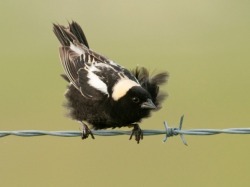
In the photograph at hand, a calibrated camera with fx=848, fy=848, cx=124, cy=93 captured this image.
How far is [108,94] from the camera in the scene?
741 cm

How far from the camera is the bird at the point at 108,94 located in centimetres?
727

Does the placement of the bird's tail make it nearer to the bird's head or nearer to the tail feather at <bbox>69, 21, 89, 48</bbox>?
the tail feather at <bbox>69, 21, 89, 48</bbox>

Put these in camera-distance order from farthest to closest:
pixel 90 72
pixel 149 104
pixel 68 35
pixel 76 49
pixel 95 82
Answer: pixel 68 35
pixel 76 49
pixel 90 72
pixel 95 82
pixel 149 104

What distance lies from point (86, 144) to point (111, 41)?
294 inches

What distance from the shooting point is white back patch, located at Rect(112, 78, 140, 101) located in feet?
23.9

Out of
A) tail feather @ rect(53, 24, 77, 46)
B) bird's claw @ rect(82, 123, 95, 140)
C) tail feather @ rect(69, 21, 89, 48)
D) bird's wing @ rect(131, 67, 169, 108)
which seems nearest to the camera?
bird's claw @ rect(82, 123, 95, 140)

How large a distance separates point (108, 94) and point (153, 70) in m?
1.46

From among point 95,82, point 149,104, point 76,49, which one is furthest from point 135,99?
point 76,49

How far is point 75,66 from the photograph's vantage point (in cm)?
796

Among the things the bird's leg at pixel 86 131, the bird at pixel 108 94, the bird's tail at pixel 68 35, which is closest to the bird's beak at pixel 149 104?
the bird at pixel 108 94

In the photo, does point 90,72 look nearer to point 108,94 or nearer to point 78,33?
point 108,94

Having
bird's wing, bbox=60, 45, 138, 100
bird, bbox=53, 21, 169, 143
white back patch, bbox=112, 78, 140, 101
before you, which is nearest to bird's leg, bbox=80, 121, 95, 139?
bird, bbox=53, 21, 169, 143

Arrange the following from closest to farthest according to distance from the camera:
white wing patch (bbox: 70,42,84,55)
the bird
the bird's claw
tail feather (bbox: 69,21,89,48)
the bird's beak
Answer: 1. the bird's beak
2. the bird
3. the bird's claw
4. white wing patch (bbox: 70,42,84,55)
5. tail feather (bbox: 69,21,89,48)

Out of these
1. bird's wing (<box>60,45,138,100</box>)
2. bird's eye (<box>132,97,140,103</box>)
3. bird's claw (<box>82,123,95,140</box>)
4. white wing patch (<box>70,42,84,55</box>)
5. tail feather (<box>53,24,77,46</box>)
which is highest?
tail feather (<box>53,24,77,46</box>)
